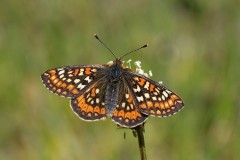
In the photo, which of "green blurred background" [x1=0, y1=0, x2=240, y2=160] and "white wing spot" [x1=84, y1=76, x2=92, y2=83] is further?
"green blurred background" [x1=0, y1=0, x2=240, y2=160]

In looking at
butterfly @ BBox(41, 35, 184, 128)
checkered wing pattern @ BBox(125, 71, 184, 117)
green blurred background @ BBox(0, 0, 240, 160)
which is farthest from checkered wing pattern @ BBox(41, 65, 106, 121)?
green blurred background @ BBox(0, 0, 240, 160)

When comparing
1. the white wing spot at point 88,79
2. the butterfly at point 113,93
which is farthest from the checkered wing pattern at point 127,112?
the white wing spot at point 88,79

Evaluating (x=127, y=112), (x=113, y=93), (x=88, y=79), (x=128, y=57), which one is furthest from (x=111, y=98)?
(x=128, y=57)

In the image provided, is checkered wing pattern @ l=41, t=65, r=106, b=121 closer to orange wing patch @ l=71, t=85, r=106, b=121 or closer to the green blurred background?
orange wing patch @ l=71, t=85, r=106, b=121

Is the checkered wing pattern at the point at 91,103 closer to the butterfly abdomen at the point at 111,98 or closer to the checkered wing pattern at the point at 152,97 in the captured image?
the butterfly abdomen at the point at 111,98

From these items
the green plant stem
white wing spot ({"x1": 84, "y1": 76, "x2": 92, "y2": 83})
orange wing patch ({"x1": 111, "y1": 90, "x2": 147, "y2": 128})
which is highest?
white wing spot ({"x1": 84, "y1": 76, "x2": 92, "y2": 83})

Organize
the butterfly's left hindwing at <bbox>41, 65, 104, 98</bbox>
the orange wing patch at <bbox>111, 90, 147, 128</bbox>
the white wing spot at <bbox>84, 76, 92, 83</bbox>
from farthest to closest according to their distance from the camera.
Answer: the white wing spot at <bbox>84, 76, 92, 83</bbox>
the butterfly's left hindwing at <bbox>41, 65, 104, 98</bbox>
the orange wing patch at <bbox>111, 90, 147, 128</bbox>

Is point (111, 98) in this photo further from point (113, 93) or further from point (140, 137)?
point (140, 137)
